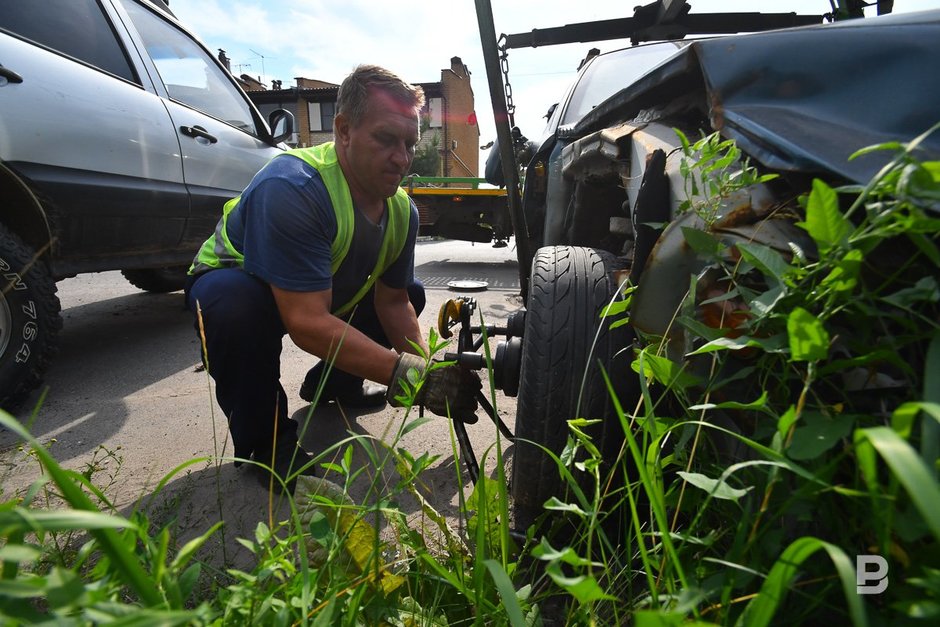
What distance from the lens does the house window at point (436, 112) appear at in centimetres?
3172

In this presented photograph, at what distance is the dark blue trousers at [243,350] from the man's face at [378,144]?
0.55 meters

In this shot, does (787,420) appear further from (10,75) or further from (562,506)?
(10,75)

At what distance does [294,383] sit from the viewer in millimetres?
2713

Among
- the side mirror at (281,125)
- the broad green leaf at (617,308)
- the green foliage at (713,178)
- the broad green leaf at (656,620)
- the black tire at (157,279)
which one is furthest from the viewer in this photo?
the black tire at (157,279)

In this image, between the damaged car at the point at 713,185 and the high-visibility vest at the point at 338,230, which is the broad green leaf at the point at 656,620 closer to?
the damaged car at the point at 713,185

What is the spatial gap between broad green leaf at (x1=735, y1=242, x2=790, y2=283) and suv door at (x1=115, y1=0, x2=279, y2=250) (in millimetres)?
3217

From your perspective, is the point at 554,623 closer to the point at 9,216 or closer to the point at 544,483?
the point at 544,483

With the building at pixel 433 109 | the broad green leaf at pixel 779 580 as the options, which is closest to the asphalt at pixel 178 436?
the broad green leaf at pixel 779 580

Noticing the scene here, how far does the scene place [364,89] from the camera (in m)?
1.83

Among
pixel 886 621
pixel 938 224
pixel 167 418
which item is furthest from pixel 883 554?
pixel 167 418

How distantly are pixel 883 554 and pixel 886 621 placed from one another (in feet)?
0.20

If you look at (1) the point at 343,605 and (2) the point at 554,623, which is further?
(2) the point at 554,623

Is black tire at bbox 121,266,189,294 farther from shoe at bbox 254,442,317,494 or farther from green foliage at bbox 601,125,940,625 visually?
green foliage at bbox 601,125,940,625

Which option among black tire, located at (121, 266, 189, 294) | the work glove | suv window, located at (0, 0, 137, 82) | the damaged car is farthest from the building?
the damaged car
